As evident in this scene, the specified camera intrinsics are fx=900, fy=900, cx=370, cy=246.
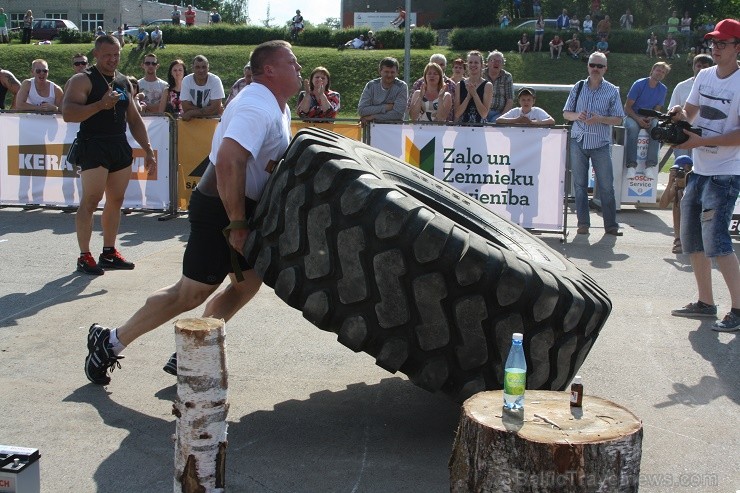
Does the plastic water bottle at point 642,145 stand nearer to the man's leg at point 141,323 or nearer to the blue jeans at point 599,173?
the blue jeans at point 599,173

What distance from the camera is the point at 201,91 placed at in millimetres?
11039

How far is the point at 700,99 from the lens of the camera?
6.42m

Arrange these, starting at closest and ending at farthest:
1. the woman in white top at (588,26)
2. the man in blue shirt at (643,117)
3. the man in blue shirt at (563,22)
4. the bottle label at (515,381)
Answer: the bottle label at (515,381) → the man in blue shirt at (643,117) → the woman in white top at (588,26) → the man in blue shirt at (563,22)

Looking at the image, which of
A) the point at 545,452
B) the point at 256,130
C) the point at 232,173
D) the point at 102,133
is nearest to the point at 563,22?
the point at 102,133

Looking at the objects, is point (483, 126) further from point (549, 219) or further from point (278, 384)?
point (278, 384)

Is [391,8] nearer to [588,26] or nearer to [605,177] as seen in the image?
[588,26]

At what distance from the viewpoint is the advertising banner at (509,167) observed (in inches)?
Answer: 394

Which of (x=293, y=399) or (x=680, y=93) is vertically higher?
(x=680, y=93)

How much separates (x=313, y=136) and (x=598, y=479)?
222cm

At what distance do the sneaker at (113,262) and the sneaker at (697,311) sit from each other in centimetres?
457

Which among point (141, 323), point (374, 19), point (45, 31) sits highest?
point (374, 19)

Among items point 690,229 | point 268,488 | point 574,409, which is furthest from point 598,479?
→ point 690,229

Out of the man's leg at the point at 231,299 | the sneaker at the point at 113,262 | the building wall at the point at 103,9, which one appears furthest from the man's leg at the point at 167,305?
the building wall at the point at 103,9

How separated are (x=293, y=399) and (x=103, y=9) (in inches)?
2705
